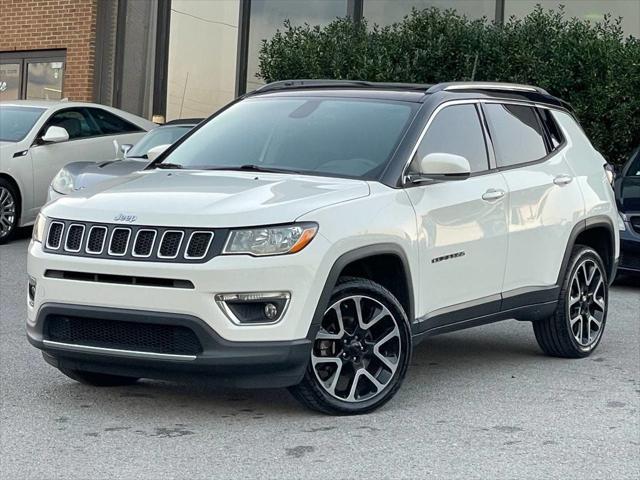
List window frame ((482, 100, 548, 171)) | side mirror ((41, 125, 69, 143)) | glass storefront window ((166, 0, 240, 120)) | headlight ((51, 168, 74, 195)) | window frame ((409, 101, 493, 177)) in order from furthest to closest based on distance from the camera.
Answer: glass storefront window ((166, 0, 240, 120)) → side mirror ((41, 125, 69, 143)) → headlight ((51, 168, 74, 195)) → window frame ((482, 100, 548, 171)) → window frame ((409, 101, 493, 177))

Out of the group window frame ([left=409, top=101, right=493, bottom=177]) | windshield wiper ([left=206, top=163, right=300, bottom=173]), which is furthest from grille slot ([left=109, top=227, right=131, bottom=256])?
window frame ([left=409, top=101, right=493, bottom=177])

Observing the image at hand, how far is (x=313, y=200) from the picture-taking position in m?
5.95

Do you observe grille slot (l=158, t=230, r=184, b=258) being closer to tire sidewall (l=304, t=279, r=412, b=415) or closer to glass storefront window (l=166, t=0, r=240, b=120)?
tire sidewall (l=304, t=279, r=412, b=415)

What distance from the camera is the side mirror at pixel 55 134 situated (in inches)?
554

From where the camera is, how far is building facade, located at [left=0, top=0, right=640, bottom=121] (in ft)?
66.5

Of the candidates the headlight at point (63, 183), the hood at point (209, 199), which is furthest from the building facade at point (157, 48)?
the hood at point (209, 199)

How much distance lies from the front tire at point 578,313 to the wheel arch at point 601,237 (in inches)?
6.0

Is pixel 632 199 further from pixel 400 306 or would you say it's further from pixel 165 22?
pixel 165 22

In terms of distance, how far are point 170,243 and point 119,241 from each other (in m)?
0.26

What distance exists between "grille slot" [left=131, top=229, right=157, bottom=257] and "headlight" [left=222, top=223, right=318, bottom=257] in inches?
13.6

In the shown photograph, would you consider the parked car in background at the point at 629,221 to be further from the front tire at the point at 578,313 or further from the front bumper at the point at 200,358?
the front bumper at the point at 200,358

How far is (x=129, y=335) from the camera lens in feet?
19.0

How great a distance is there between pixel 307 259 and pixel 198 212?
539 mm

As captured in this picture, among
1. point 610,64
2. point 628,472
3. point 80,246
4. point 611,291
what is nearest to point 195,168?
point 80,246
